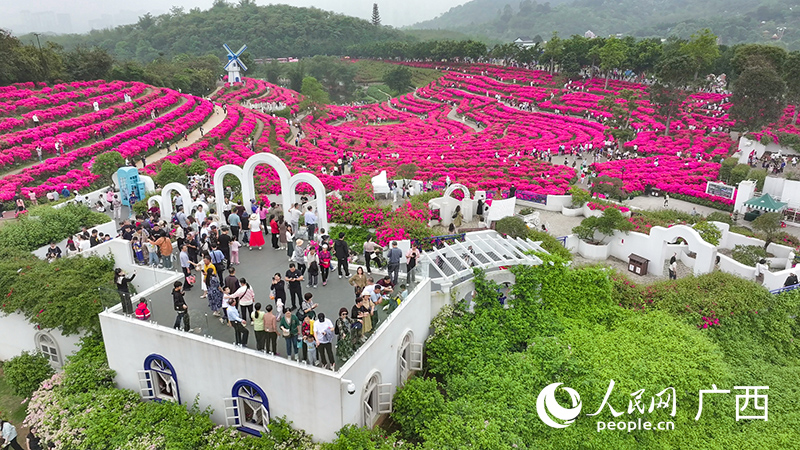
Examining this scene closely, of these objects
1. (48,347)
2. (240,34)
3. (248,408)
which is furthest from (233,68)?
(248,408)

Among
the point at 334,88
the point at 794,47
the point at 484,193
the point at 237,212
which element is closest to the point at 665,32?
the point at 794,47

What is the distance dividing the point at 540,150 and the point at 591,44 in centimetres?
3195

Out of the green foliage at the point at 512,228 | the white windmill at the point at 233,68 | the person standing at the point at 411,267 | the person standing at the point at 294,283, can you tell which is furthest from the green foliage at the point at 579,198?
the white windmill at the point at 233,68

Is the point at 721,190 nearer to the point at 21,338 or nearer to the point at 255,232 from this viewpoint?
the point at 255,232

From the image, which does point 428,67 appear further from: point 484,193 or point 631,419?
point 631,419

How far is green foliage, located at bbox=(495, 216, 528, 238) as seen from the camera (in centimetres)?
1845

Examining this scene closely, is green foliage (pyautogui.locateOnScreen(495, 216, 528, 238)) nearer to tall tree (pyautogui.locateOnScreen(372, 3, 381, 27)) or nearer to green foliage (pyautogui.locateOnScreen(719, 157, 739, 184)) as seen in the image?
green foliage (pyautogui.locateOnScreen(719, 157, 739, 184))

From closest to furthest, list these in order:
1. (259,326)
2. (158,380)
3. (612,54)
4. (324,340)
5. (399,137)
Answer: (324,340), (259,326), (158,380), (399,137), (612,54)

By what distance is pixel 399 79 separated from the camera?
7600 cm

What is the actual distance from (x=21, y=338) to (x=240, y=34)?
107 metres

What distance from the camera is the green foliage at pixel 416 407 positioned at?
1084cm

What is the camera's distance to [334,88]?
3150 inches

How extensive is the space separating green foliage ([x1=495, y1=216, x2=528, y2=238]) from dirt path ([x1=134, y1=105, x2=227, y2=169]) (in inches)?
884

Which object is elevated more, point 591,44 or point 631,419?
point 591,44
